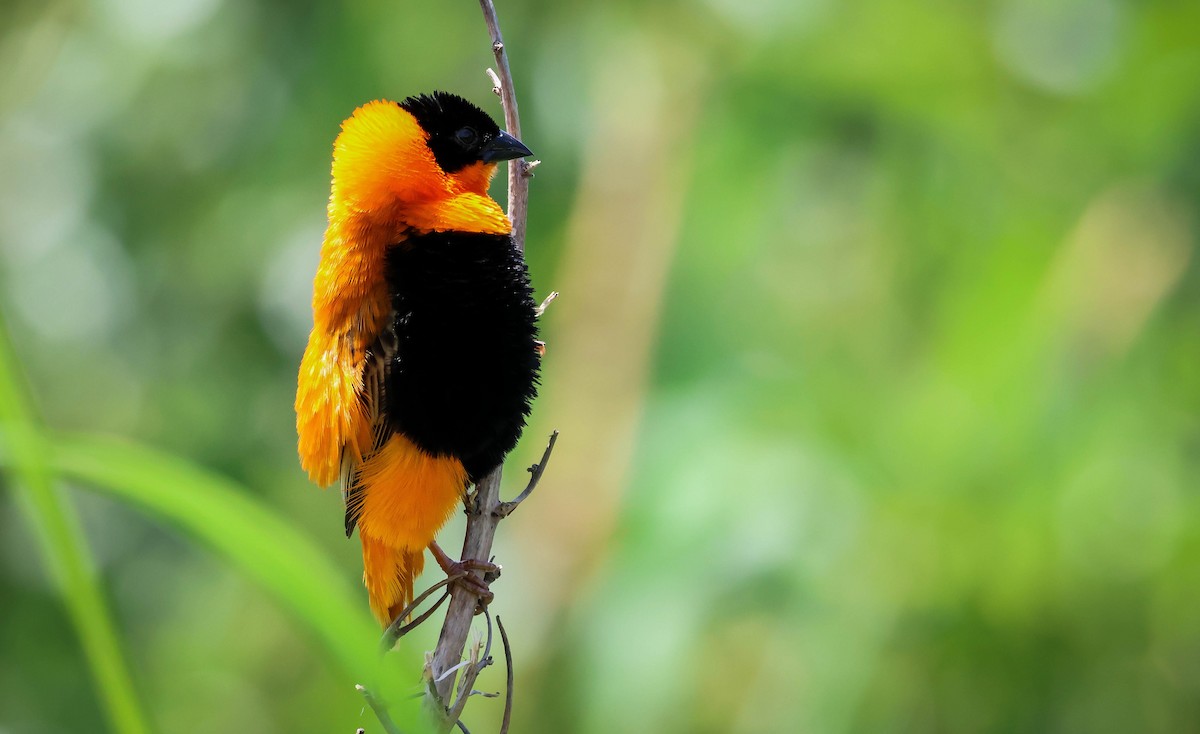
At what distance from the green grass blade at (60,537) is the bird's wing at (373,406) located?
1062 millimetres

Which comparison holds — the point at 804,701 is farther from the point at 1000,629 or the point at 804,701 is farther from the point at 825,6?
the point at 825,6

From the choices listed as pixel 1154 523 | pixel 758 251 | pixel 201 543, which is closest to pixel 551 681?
pixel 758 251

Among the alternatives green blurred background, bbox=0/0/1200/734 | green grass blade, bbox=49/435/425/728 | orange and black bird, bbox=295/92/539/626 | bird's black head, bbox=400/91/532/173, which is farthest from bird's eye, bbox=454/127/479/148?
green grass blade, bbox=49/435/425/728

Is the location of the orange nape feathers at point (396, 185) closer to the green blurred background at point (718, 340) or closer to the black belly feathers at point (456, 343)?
the black belly feathers at point (456, 343)

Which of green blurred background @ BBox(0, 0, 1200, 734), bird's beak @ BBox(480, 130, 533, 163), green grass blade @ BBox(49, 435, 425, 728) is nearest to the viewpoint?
green grass blade @ BBox(49, 435, 425, 728)

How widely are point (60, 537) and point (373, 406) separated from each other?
1.12 meters

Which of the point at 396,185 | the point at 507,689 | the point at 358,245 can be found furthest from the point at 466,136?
the point at 507,689

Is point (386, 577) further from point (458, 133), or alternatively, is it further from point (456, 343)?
point (458, 133)

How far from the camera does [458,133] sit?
2295 millimetres

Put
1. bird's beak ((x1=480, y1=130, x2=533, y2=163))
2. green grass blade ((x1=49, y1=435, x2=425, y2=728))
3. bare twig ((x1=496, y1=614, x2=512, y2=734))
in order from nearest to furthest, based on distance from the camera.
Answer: green grass blade ((x1=49, y1=435, x2=425, y2=728))
bare twig ((x1=496, y1=614, x2=512, y2=734))
bird's beak ((x1=480, y1=130, x2=533, y2=163))

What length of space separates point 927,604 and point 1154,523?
0.72 metres

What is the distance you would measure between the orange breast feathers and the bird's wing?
0.01 metres

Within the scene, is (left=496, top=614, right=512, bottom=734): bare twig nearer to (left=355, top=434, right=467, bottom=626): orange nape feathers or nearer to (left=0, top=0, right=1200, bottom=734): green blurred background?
(left=355, top=434, right=467, bottom=626): orange nape feathers

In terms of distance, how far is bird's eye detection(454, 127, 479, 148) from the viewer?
7.48 ft
